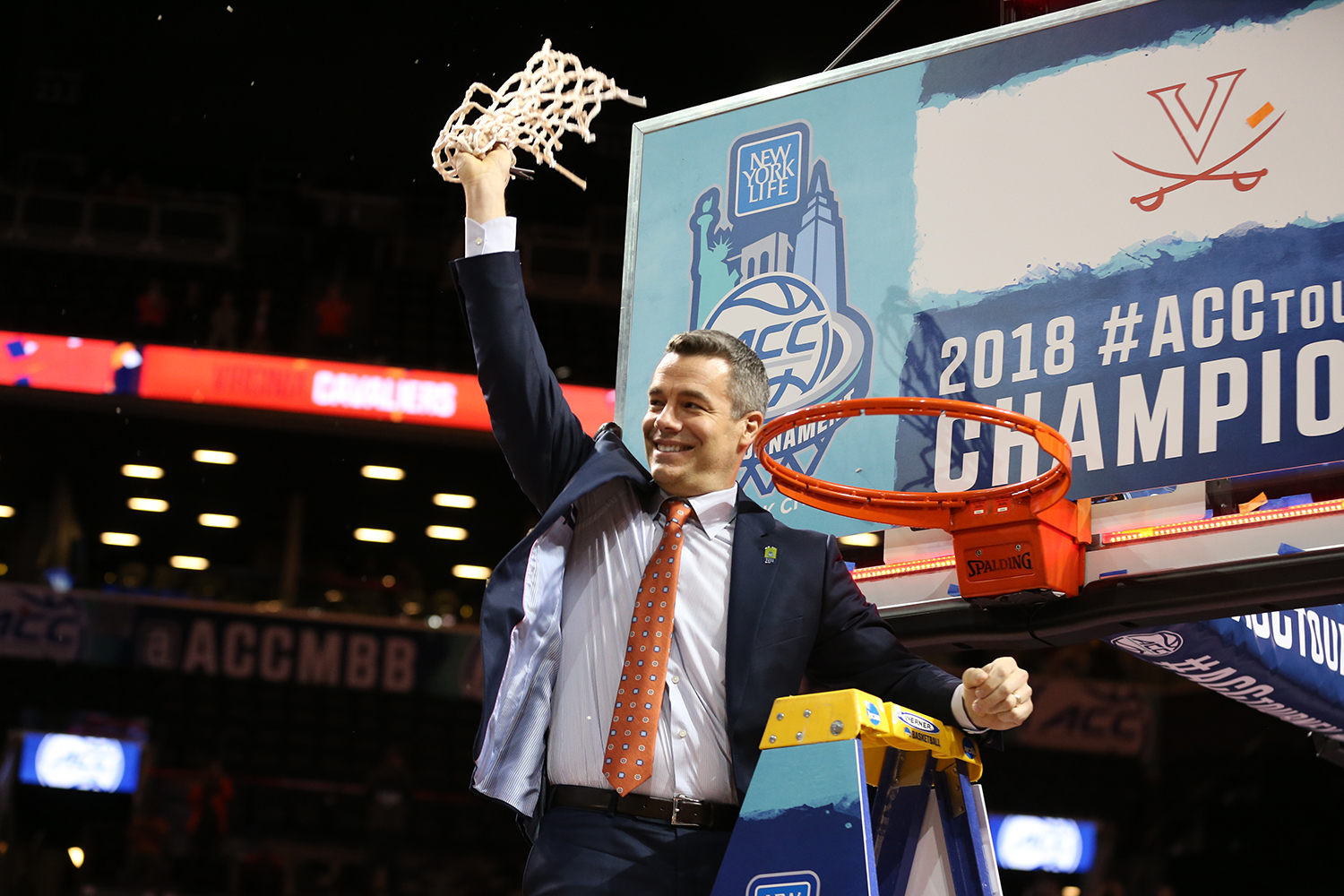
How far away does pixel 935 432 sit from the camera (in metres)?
3.33

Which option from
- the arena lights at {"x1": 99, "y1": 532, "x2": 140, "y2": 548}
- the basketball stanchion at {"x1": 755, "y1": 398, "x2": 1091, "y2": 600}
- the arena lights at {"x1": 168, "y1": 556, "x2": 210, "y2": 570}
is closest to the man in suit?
the basketball stanchion at {"x1": 755, "y1": 398, "x2": 1091, "y2": 600}

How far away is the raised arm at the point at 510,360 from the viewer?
2270mm

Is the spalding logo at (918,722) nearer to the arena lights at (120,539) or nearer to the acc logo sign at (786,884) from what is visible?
the acc logo sign at (786,884)

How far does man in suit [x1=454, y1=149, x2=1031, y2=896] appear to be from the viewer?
216cm

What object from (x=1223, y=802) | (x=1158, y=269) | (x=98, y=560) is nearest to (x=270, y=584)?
(x=98, y=560)

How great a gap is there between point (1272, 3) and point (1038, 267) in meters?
0.78

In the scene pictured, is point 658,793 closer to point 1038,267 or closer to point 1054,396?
point 1054,396

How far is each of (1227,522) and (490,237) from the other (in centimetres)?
179

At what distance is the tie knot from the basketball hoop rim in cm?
45

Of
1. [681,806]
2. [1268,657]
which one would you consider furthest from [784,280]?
[681,806]

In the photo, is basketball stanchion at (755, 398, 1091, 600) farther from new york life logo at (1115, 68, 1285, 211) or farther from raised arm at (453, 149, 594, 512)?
raised arm at (453, 149, 594, 512)

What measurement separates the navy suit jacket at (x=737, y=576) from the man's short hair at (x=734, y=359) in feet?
0.58

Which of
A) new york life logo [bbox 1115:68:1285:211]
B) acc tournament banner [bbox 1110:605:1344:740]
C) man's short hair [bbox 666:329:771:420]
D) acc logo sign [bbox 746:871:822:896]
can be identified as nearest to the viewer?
acc logo sign [bbox 746:871:822:896]

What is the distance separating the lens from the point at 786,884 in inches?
78.9
